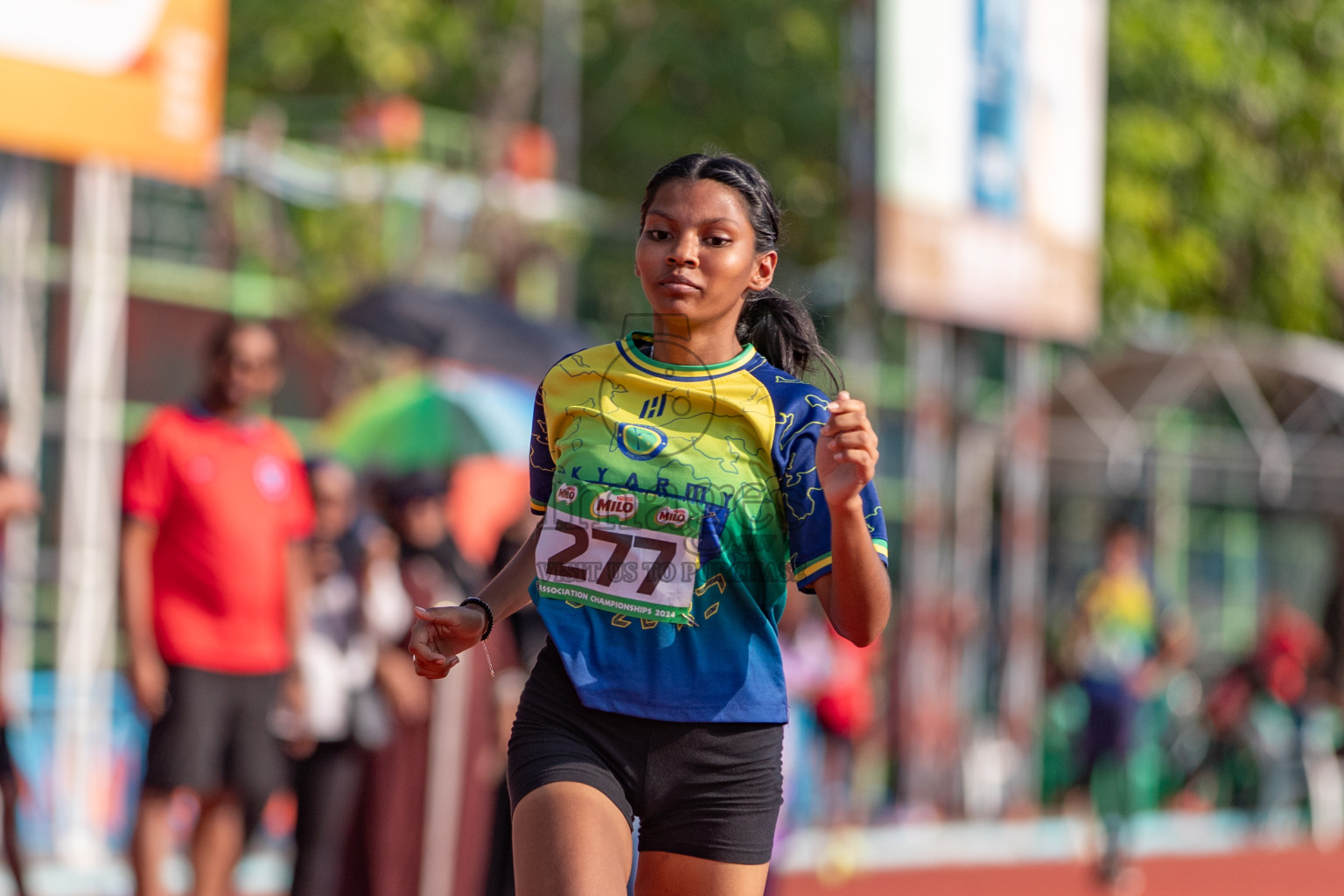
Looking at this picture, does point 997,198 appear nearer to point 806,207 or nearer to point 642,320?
point 806,207

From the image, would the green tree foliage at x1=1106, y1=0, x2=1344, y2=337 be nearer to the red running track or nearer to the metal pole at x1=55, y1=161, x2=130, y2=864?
the red running track

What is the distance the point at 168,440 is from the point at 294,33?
13.9 metres

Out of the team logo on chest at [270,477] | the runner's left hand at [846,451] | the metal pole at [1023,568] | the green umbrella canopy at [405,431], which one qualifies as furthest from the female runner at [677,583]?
the metal pole at [1023,568]

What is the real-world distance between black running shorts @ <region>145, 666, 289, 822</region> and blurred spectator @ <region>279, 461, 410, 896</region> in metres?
0.17

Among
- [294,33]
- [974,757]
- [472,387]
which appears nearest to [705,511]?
[472,387]

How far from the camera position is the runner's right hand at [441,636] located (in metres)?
3.76

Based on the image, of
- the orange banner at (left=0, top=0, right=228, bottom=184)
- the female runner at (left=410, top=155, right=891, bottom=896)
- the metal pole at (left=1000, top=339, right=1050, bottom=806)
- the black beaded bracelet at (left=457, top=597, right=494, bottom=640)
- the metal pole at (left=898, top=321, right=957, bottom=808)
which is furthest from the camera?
the metal pole at (left=1000, top=339, right=1050, bottom=806)

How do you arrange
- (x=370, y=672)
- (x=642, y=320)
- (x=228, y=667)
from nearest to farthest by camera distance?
(x=642, y=320), (x=228, y=667), (x=370, y=672)

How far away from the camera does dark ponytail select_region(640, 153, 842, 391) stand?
3820mm

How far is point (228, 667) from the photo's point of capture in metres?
6.95

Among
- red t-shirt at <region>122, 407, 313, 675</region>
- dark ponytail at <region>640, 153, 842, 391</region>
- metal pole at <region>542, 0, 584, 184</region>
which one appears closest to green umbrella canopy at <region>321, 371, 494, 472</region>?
red t-shirt at <region>122, 407, 313, 675</region>

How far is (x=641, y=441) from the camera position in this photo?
372 cm

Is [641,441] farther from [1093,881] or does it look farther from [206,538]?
[1093,881]

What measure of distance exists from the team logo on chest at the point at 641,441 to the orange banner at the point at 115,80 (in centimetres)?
641
